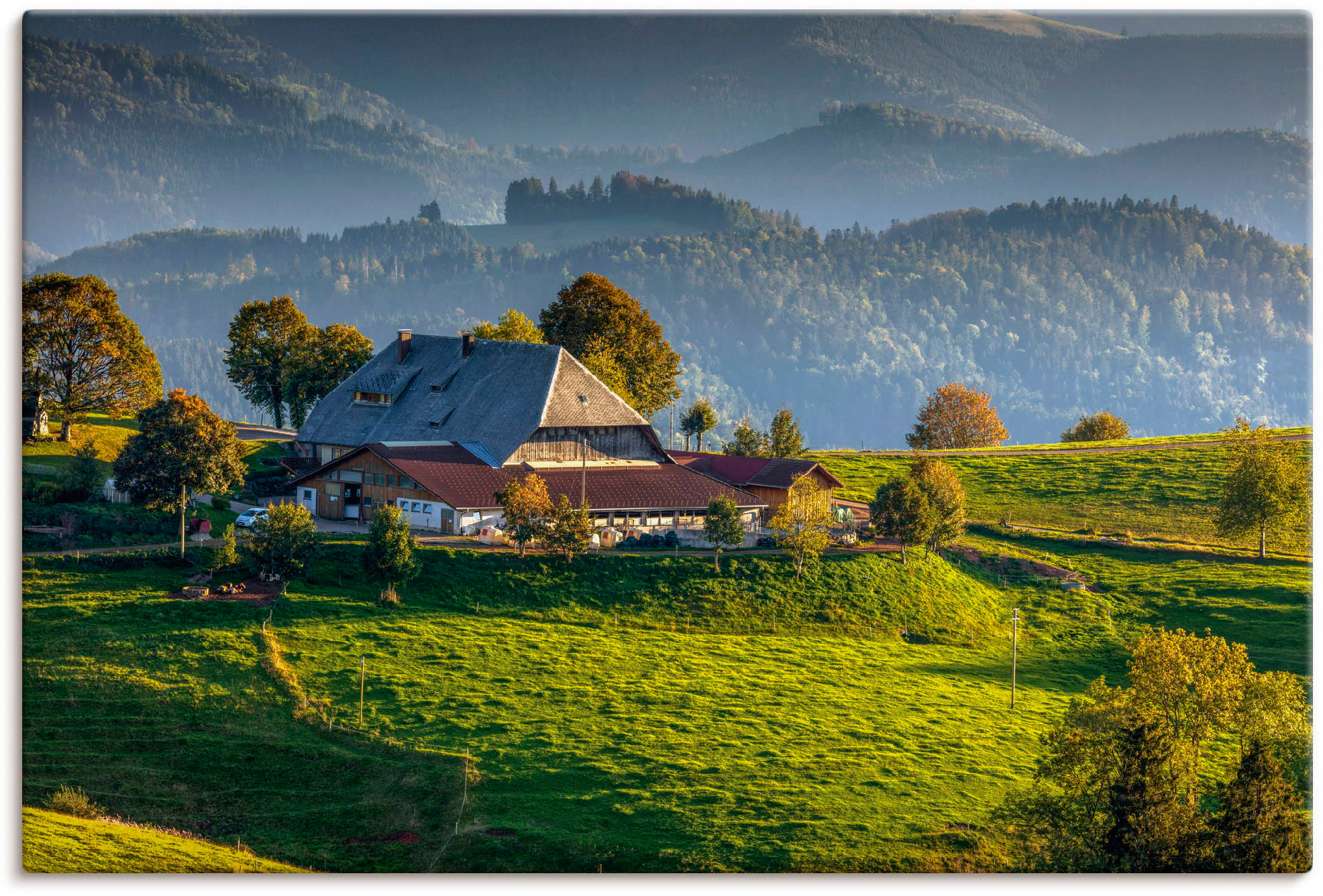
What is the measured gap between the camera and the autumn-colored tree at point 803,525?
61094 mm

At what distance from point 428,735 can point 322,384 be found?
58365mm

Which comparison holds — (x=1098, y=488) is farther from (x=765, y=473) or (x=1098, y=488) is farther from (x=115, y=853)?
(x=115, y=853)

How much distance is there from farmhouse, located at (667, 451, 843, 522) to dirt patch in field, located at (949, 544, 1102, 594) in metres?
9.06

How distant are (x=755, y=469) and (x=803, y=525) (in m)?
13.4

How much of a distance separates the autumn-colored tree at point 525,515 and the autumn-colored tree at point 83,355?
2557 centimetres

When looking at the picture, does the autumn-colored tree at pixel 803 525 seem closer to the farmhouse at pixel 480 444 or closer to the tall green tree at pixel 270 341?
the farmhouse at pixel 480 444

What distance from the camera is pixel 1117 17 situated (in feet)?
133

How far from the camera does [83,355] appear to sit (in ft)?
234

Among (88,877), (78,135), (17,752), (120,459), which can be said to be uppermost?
(78,135)

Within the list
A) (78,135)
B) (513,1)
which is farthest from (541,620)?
(78,135)

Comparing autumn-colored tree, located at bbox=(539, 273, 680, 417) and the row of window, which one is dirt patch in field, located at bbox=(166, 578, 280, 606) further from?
autumn-colored tree, located at bbox=(539, 273, 680, 417)

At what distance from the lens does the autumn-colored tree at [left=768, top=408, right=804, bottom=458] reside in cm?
9188

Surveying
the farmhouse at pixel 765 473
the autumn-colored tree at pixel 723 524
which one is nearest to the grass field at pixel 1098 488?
the farmhouse at pixel 765 473

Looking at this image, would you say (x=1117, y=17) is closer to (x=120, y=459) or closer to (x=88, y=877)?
(x=88, y=877)
